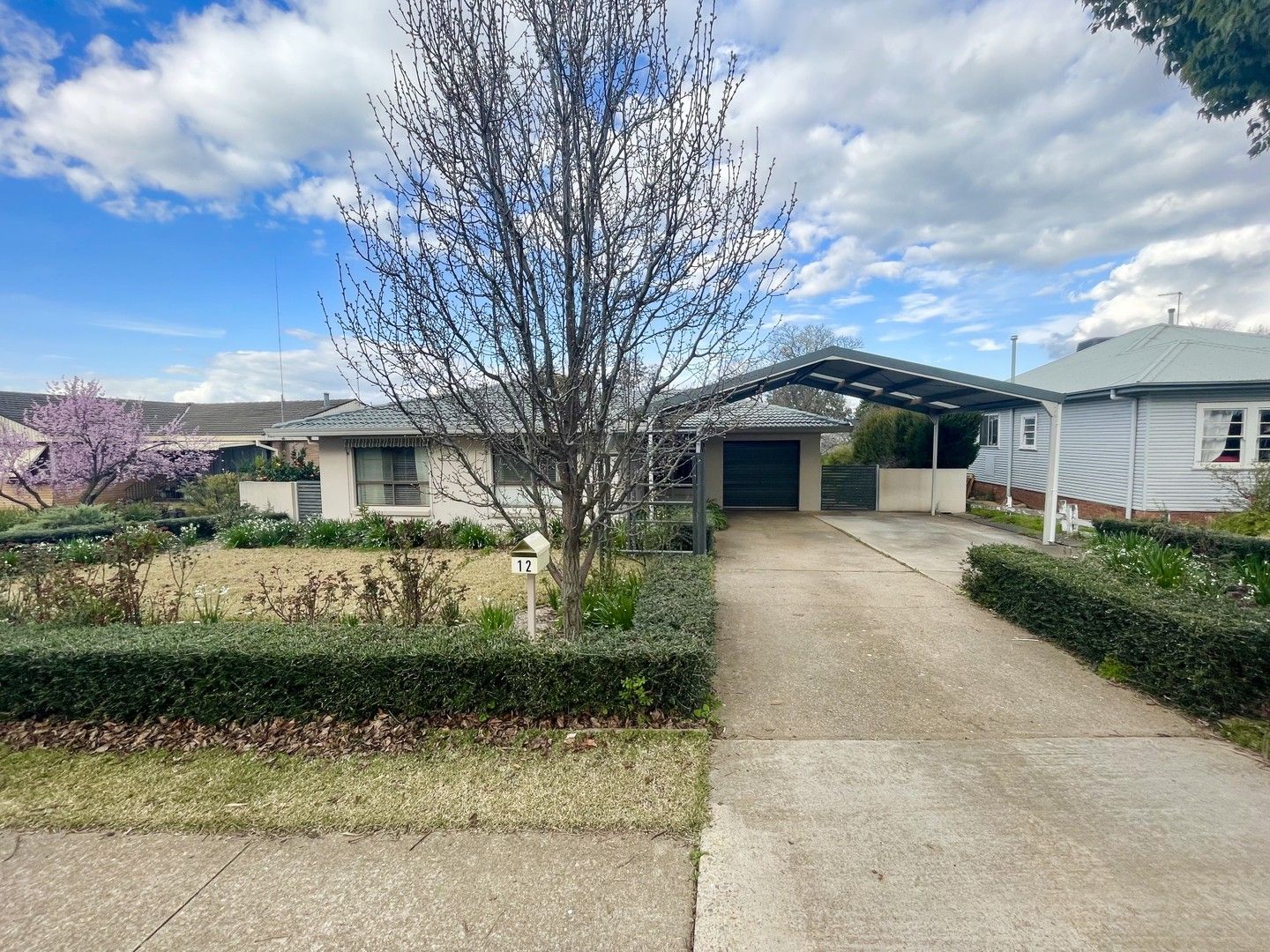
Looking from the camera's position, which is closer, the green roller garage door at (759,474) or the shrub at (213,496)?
the shrub at (213,496)

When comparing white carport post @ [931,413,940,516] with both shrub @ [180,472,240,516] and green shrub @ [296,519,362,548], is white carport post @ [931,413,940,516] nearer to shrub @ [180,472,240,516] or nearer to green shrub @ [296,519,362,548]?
green shrub @ [296,519,362,548]

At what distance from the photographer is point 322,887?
98.1 inches

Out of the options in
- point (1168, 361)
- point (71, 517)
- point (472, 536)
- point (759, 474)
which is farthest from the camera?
point (759, 474)

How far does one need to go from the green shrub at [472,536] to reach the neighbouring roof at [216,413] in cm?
1701

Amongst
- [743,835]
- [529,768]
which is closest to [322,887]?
[529,768]

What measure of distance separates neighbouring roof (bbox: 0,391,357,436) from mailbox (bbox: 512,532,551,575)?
24113mm

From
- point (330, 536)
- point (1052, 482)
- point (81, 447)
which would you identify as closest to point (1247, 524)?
point (1052, 482)

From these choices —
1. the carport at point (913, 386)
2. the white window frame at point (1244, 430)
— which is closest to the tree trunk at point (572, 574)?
the carport at point (913, 386)

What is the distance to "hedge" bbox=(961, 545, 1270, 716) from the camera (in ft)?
12.5

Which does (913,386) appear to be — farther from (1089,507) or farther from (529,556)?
(529,556)

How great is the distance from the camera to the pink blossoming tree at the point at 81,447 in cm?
1562

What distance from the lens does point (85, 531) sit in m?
11.9

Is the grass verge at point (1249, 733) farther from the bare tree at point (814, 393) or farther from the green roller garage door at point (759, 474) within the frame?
the bare tree at point (814, 393)

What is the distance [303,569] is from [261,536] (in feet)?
11.0
